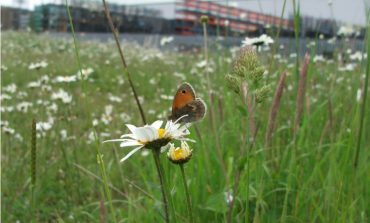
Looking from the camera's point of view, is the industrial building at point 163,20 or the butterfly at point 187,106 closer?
the butterfly at point 187,106

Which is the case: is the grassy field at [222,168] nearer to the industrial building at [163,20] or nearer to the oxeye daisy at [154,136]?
the oxeye daisy at [154,136]

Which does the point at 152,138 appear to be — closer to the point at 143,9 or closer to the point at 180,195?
the point at 180,195

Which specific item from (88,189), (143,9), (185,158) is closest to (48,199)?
(88,189)

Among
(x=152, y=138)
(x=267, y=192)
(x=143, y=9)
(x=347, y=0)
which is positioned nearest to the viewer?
(x=152, y=138)

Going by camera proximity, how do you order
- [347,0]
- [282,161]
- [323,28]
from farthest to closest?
[347,0]
[323,28]
[282,161]

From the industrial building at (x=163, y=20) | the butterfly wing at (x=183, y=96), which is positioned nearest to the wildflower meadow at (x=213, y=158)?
the butterfly wing at (x=183, y=96)

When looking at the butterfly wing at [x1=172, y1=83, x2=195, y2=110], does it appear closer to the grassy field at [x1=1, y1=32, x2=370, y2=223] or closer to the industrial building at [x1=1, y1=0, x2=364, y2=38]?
the grassy field at [x1=1, y1=32, x2=370, y2=223]

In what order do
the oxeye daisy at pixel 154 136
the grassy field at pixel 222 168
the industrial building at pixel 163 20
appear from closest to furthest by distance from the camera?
the oxeye daisy at pixel 154 136
the grassy field at pixel 222 168
the industrial building at pixel 163 20

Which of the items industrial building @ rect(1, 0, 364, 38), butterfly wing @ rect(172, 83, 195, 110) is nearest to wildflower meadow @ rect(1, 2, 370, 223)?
butterfly wing @ rect(172, 83, 195, 110)

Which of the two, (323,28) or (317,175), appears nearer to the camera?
(317,175)
